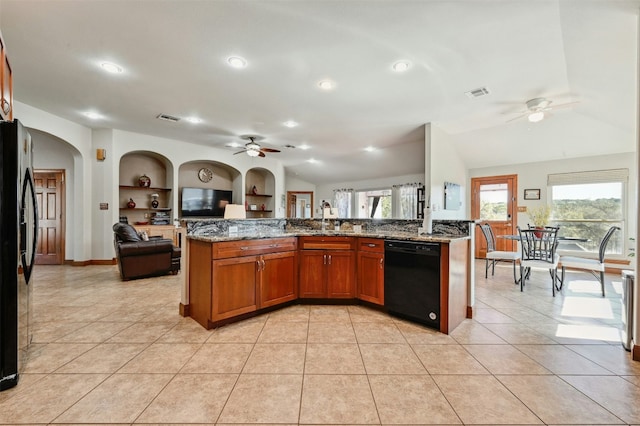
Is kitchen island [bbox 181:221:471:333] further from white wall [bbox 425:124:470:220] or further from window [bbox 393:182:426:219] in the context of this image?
window [bbox 393:182:426:219]

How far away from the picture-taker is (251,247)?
2811mm

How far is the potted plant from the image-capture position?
513 centimetres

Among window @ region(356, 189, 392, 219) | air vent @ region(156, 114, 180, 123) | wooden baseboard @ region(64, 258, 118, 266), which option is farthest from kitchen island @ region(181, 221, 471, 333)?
window @ region(356, 189, 392, 219)

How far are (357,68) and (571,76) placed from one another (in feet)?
8.40

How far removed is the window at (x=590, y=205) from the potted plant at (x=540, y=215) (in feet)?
0.89

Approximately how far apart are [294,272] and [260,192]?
6311 millimetres

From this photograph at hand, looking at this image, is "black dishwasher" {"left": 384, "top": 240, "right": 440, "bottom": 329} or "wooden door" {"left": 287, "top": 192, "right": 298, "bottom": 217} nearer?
→ "black dishwasher" {"left": 384, "top": 240, "right": 440, "bottom": 329}

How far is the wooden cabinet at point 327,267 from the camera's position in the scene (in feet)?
10.6

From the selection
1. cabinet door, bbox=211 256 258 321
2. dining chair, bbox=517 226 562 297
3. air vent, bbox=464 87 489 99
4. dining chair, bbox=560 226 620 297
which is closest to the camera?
cabinet door, bbox=211 256 258 321

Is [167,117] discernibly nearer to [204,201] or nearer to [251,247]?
[204,201]

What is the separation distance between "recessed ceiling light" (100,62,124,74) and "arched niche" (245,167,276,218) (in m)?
5.34

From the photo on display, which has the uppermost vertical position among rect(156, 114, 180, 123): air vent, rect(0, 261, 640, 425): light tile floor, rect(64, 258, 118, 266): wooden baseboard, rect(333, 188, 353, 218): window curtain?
rect(156, 114, 180, 123): air vent

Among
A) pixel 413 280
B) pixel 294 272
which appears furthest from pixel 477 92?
pixel 294 272

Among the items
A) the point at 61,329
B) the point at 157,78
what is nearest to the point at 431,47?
the point at 157,78
